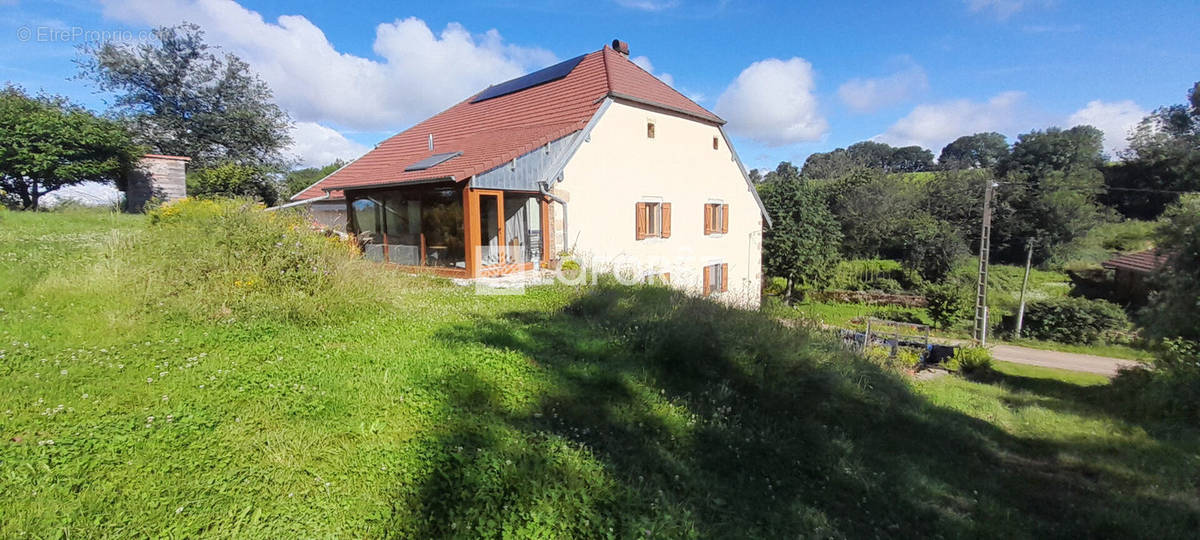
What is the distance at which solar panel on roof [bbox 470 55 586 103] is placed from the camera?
15.3 m

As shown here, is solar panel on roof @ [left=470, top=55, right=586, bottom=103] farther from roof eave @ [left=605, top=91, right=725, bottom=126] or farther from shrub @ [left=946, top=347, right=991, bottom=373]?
shrub @ [left=946, top=347, right=991, bottom=373]

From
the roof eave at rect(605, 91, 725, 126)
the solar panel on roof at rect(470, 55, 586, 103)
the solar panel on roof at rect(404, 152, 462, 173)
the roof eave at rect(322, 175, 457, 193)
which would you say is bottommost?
the roof eave at rect(322, 175, 457, 193)

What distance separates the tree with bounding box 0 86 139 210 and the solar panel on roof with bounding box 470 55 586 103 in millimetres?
10725

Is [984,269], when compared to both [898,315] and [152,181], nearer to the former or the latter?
[898,315]

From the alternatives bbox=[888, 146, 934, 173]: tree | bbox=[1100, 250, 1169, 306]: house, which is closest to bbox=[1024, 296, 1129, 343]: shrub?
bbox=[1100, 250, 1169, 306]: house

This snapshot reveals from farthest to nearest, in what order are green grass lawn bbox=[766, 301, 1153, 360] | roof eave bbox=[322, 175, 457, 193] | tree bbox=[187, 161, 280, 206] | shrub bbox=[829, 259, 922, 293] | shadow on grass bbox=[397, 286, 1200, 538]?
shrub bbox=[829, 259, 922, 293] → tree bbox=[187, 161, 280, 206] → green grass lawn bbox=[766, 301, 1153, 360] → roof eave bbox=[322, 175, 457, 193] → shadow on grass bbox=[397, 286, 1200, 538]

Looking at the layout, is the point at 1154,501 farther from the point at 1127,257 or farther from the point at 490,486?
the point at 1127,257

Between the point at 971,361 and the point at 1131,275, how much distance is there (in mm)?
15294

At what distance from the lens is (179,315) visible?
17.2 feet

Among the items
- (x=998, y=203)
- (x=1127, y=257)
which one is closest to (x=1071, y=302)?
(x=1127, y=257)

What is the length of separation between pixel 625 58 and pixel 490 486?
15.6m

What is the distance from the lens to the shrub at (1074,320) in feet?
63.3

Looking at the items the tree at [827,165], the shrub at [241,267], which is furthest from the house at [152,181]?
the tree at [827,165]

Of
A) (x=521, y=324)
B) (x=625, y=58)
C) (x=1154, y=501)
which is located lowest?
(x=1154, y=501)
